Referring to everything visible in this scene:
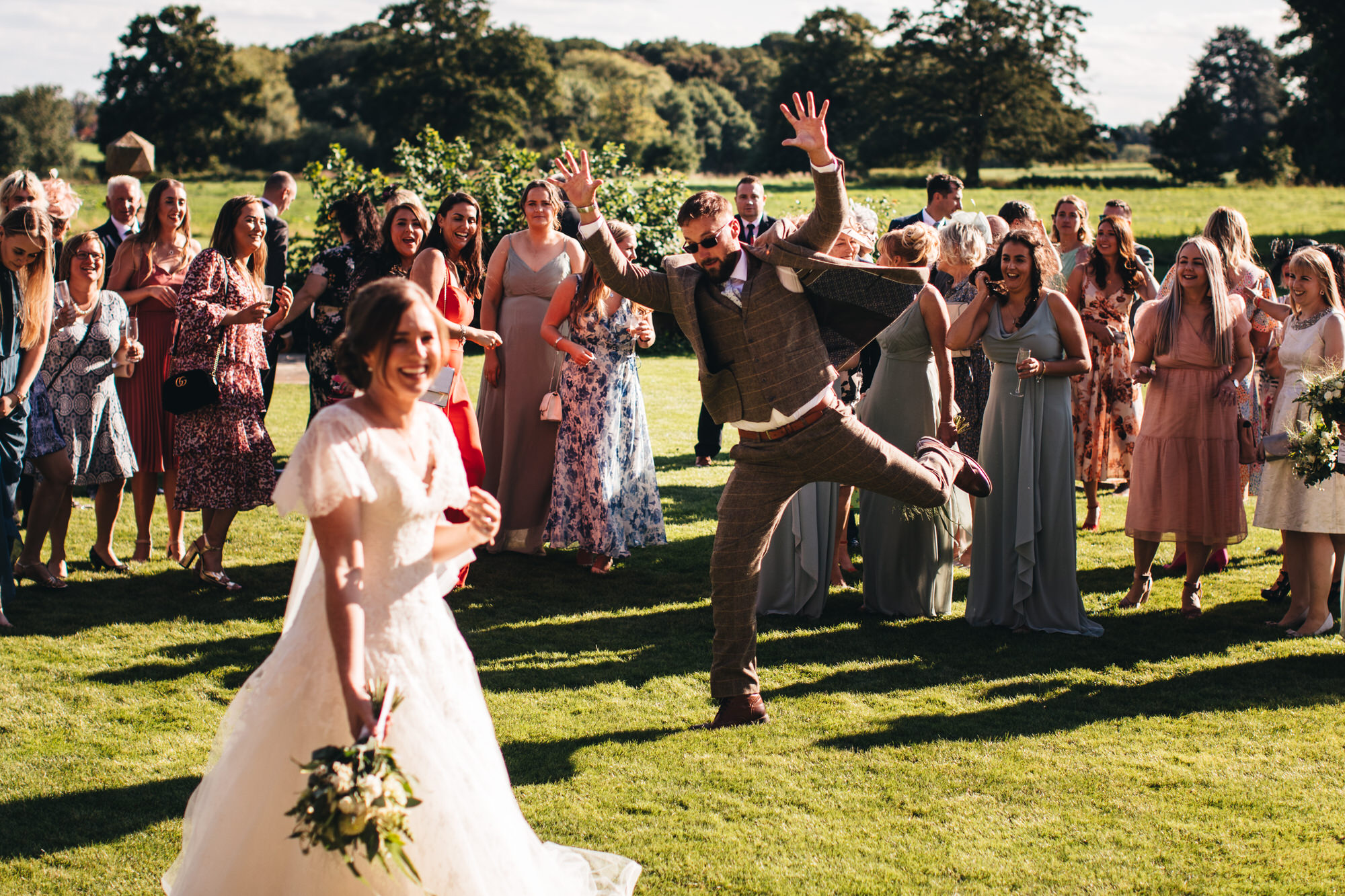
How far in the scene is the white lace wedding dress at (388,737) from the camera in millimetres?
2924

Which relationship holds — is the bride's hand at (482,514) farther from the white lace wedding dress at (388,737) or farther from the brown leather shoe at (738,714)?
the brown leather shoe at (738,714)

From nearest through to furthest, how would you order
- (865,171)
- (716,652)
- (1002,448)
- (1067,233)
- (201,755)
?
(201,755) < (716,652) < (1002,448) < (1067,233) < (865,171)

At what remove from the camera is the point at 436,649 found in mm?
3080

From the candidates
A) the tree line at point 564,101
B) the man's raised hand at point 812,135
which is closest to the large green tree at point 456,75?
the tree line at point 564,101

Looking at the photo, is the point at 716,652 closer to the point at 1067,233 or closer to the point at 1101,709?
the point at 1101,709

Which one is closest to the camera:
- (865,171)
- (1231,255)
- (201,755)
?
(201,755)

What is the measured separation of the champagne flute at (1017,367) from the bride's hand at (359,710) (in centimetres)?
453

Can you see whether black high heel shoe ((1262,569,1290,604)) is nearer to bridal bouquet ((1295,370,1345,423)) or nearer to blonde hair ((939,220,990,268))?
bridal bouquet ((1295,370,1345,423))

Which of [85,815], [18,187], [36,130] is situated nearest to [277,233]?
[18,187]

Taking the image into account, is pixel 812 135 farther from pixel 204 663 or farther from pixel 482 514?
pixel 204 663

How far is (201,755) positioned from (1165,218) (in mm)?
39764

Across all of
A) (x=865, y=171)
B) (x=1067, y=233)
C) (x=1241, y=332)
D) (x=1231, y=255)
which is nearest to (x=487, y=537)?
(x=1241, y=332)

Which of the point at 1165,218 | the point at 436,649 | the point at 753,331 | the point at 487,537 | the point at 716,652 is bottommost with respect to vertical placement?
the point at 716,652

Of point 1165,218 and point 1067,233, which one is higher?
point 1165,218
